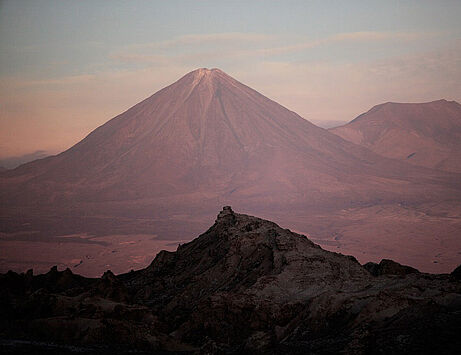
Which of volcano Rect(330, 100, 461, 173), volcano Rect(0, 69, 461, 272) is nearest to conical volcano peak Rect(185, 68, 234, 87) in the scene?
volcano Rect(0, 69, 461, 272)

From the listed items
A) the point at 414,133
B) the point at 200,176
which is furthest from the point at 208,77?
the point at 414,133

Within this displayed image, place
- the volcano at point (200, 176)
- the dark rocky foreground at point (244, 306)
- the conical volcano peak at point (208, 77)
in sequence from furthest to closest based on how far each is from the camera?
the conical volcano peak at point (208, 77) → the volcano at point (200, 176) → the dark rocky foreground at point (244, 306)

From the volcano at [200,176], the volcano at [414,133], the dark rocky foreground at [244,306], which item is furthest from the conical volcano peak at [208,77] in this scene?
the dark rocky foreground at [244,306]

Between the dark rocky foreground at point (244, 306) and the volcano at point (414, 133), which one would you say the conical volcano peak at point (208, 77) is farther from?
the dark rocky foreground at point (244, 306)

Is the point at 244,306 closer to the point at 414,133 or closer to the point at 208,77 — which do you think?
the point at 208,77

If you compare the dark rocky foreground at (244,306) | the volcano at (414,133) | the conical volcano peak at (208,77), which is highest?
the conical volcano peak at (208,77)

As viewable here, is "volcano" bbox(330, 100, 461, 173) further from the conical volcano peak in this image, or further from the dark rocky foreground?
the dark rocky foreground

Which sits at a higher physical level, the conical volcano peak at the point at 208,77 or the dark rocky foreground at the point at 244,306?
the conical volcano peak at the point at 208,77
